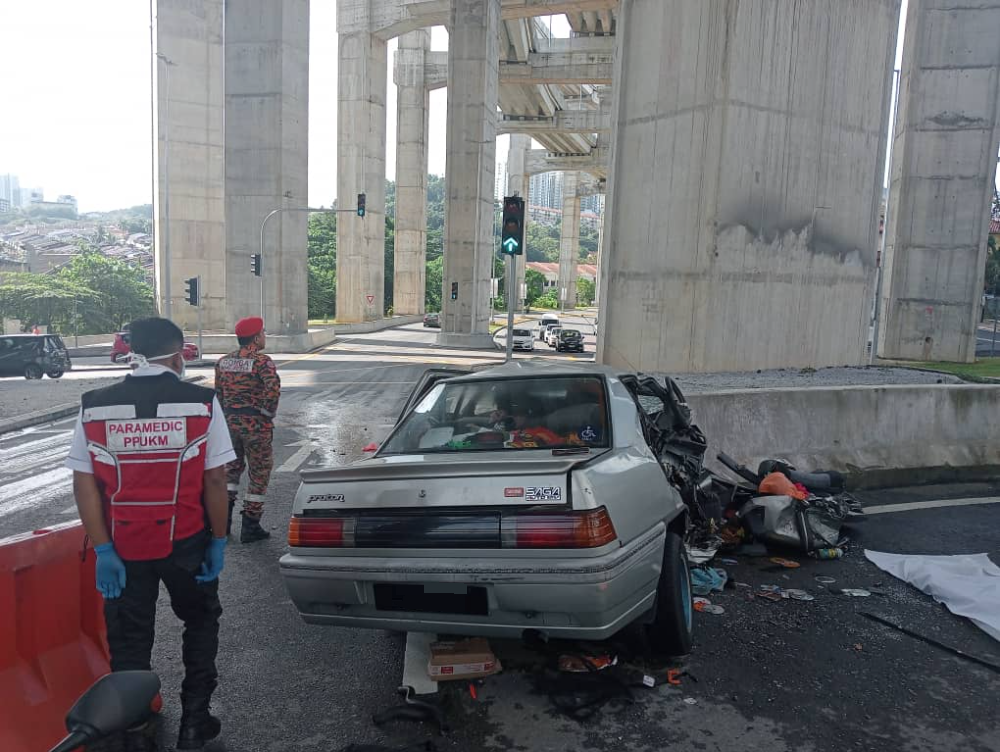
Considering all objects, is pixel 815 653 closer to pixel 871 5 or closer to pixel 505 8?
pixel 871 5

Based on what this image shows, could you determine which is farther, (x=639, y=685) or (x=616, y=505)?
(x=639, y=685)

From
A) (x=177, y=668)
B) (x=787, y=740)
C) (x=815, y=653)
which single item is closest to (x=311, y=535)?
(x=177, y=668)

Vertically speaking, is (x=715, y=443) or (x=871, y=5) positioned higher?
(x=871, y=5)

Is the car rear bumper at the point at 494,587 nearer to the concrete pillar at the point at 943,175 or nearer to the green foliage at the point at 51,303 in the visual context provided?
the concrete pillar at the point at 943,175

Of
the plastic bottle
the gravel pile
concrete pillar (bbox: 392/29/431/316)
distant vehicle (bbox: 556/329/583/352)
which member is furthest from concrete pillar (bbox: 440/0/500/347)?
the plastic bottle

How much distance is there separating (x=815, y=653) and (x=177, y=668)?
3.55 m

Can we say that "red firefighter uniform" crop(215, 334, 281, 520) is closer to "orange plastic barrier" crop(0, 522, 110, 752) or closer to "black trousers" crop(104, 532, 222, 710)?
"orange plastic barrier" crop(0, 522, 110, 752)

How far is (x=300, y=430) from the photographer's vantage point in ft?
40.4

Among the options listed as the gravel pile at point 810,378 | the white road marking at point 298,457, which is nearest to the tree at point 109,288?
the white road marking at point 298,457

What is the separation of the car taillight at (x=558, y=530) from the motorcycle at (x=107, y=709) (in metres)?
1.86

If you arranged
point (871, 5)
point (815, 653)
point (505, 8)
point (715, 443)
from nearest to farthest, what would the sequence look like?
point (815, 653) < point (715, 443) < point (871, 5) < point (505, 8)

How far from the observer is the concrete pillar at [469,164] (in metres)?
36.2

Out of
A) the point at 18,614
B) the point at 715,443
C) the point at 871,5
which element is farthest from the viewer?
the point at 871,5

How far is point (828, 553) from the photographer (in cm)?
593
